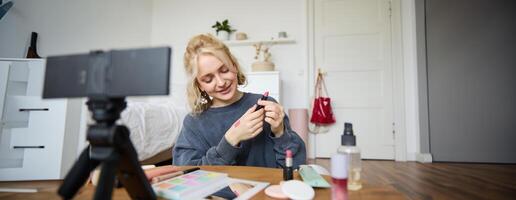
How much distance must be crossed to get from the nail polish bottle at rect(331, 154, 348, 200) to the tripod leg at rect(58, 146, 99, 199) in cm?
28

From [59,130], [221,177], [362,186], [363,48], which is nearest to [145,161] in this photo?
[59,130]

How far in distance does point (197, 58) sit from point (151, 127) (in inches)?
39.4

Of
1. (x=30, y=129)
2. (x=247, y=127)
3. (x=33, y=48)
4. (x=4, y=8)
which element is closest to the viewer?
(x=247, y=127)

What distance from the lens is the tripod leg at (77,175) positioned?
26 centimetres

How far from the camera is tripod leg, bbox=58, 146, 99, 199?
26 centimetres

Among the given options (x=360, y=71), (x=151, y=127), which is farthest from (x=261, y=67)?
(x=151, y=127)

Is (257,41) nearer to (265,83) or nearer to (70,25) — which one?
(265,83)

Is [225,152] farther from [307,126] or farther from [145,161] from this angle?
[307,126]

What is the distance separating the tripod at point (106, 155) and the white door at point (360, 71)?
254 cm

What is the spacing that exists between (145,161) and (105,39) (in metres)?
1.54

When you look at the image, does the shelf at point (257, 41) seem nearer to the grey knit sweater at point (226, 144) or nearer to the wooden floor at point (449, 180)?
the wooden floor at point (449, 180)

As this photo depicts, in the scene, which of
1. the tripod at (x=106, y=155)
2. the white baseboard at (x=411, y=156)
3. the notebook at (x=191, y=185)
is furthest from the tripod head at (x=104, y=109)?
the white baseboard at (x=411, y=156)

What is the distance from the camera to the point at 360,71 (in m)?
2.64

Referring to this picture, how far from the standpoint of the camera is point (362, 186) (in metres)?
0.40
